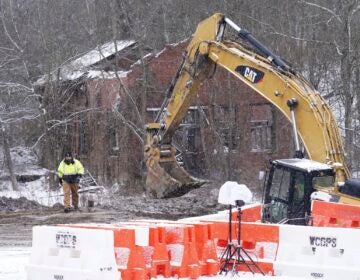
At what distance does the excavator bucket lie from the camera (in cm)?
2166

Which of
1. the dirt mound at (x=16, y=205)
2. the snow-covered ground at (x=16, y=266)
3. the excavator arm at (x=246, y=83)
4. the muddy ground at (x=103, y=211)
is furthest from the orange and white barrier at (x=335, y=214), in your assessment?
the dirt mound at (x=16, y=205)

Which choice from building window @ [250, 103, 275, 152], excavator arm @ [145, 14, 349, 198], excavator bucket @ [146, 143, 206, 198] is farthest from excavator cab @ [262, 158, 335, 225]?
building window @ [250, 103, 275, 152]

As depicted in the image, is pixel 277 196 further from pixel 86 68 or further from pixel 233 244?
pixel 86 68

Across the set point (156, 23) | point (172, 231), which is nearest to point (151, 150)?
point (172, 231)

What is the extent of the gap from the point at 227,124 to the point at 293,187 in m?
19.1

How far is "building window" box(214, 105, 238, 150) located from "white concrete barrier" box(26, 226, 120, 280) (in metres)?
23.2

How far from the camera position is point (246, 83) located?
19375mm

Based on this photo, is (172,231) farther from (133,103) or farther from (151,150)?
(133,103)

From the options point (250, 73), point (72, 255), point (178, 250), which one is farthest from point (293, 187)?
point (72, 255)

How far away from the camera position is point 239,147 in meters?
34.7

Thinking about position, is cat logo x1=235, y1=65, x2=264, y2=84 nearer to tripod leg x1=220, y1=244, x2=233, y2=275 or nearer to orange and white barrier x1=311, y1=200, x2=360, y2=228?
orange and white barrier x1=311, y1=200, x2=360, y2=228

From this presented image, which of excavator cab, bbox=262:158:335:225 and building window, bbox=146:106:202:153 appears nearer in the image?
excavator cab, bbox=262:158:335:225

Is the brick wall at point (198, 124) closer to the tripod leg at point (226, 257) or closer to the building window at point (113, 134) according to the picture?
the building window at point (113, 134)

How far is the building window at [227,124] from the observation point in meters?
34.3
